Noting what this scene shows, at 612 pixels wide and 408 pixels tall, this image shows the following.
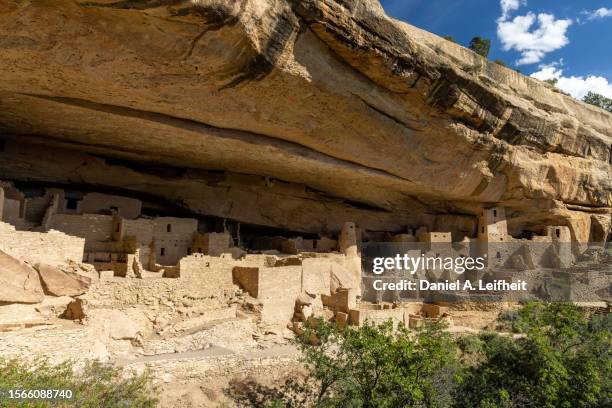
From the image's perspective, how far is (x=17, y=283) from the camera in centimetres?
728

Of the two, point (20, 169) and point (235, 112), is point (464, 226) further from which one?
point (20, 169)

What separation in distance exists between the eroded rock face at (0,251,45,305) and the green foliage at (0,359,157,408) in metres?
1.18

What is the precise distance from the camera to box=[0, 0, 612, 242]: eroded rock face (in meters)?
8.22

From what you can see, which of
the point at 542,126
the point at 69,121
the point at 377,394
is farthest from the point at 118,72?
the point at 542,126

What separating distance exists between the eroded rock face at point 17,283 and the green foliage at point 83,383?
118 centimetres

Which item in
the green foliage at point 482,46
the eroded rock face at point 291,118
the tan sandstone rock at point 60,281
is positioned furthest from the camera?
the green foliage at point 482,46

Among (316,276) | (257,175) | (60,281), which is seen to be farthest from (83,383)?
(257,175)

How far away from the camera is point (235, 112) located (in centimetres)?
1084

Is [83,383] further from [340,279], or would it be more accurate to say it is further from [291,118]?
[340,279]

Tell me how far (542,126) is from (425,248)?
637 cm

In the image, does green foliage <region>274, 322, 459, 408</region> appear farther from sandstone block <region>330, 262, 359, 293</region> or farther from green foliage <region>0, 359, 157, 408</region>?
sandstone block <region>330, 262, 359, 293</region>

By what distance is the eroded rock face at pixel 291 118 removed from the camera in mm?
Answer: 8219

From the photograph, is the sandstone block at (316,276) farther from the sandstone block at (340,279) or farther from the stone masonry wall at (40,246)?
the stone masonry wall at (40,246)

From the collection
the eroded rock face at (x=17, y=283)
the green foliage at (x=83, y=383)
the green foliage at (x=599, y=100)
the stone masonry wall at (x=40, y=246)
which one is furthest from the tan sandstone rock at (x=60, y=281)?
the green foliage at (x=599, y=100)
